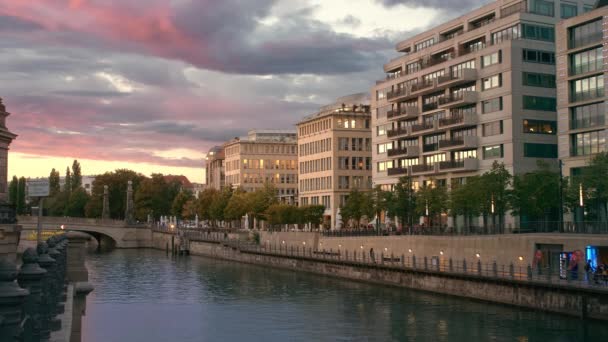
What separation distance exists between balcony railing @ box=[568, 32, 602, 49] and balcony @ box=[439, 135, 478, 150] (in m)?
17.2

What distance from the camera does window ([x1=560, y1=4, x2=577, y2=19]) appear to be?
83.8 metres

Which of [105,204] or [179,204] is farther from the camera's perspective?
[179,204]

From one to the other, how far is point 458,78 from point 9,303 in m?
80.8

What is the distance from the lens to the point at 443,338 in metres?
40.3

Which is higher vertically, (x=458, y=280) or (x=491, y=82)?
(x=491, y=82)

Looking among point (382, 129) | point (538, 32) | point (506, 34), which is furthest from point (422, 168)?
point (538, 32)

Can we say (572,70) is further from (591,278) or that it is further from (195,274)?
(195,274)

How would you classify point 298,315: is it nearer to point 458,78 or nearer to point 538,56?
point 458,78

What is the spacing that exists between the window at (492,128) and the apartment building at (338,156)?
4058cm

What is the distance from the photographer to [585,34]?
68.4 m

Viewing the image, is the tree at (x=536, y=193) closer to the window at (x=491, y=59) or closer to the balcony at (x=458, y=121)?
the window at (x=491, y=59)

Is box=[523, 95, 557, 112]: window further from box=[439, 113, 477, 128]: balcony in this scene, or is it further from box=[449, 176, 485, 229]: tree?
box=[449, 176, 485, 229]: tree

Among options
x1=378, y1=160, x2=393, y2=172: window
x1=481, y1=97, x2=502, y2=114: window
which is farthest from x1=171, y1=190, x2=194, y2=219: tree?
x1=481, y1=97, x2=502, y2=114: window

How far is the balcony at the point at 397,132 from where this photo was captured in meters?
97.1
